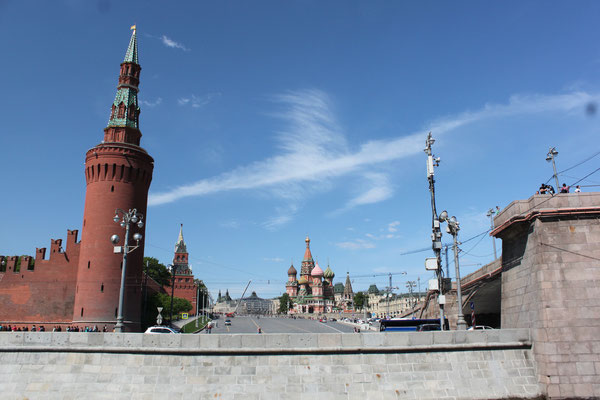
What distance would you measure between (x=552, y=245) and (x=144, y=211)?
3625cm

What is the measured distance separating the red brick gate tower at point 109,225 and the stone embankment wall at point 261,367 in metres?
23.9

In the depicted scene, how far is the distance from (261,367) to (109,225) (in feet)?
97.7

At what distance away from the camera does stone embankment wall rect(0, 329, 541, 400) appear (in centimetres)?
1503

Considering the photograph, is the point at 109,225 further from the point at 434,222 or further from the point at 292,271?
the point at 292,271

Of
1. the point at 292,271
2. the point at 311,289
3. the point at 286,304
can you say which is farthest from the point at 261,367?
the point at 286,304

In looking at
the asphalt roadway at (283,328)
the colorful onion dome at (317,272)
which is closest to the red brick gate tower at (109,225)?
the asphalt roadway at (283,328)

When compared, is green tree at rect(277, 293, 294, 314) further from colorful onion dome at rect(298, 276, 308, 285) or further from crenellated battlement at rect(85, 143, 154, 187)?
crenellated battlement at rect(85, 143, 154, 187)

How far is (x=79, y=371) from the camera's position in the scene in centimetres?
1560

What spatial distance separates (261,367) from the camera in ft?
50.3

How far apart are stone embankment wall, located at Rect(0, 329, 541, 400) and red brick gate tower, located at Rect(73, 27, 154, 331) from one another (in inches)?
942

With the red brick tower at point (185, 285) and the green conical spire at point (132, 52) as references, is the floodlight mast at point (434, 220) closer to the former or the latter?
the green conical spire at point (132, 52)

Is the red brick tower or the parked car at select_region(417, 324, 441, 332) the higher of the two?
the red brick tower

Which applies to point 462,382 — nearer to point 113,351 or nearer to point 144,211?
point 113,351

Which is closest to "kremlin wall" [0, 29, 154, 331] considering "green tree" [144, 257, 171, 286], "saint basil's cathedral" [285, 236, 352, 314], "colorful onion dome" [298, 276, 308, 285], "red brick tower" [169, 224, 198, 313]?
"green tree" [144, 257, 171, 286]
